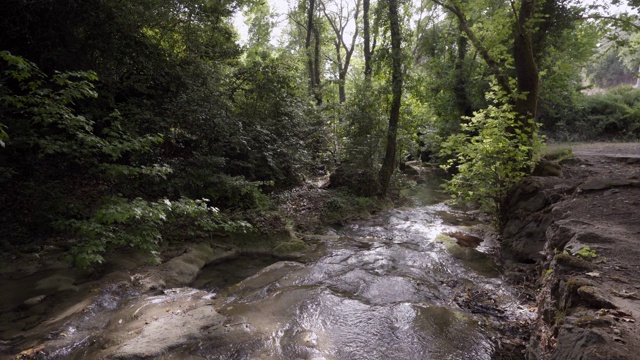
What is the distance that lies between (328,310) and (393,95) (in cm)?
843

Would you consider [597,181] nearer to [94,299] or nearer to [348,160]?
[348,160]

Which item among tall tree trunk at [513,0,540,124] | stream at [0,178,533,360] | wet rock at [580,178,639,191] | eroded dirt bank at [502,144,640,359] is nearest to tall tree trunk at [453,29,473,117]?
tall tree trunk at [513,0,540,124]

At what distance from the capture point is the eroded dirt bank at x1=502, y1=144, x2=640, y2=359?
2.62 m

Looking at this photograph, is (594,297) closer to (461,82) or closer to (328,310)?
(328,310)

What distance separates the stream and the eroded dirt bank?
639 millimetres

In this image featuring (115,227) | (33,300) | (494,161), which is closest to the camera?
(33,300)

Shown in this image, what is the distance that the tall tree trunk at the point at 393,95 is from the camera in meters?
10.5

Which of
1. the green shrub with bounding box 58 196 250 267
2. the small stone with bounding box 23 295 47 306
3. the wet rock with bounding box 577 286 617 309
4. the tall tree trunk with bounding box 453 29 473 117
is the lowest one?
the small stone with bounding box 23 295 47 306

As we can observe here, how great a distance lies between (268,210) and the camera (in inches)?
340

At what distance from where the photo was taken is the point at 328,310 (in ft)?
15.2

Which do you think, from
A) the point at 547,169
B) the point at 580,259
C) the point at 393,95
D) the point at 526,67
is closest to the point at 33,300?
the point at 580,259

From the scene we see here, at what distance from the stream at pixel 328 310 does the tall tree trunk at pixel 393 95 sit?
5.12 metres

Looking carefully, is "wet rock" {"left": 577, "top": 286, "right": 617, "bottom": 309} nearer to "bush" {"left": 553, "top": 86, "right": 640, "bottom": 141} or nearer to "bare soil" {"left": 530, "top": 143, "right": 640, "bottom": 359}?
"bare soil" {"left": 530, "top": 143, "right": 640, "bottom": 359}

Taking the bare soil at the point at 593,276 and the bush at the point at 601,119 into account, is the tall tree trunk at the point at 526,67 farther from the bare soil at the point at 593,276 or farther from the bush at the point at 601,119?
the bush at the point at 601,119
